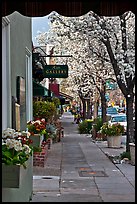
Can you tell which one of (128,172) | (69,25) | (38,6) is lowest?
(128,172)

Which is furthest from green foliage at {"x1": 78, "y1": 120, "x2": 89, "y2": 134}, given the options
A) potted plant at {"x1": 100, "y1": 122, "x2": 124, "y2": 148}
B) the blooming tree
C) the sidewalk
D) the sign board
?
the sign board

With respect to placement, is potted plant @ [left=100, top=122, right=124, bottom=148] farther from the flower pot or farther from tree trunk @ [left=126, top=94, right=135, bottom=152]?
tree trunk @ [left=126, top=94, right=135, bottom=152]

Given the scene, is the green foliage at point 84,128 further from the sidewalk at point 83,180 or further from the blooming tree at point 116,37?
the sidewalk at point 83,180

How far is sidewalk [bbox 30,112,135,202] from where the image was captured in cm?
924

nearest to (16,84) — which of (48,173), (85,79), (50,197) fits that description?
(50,197)

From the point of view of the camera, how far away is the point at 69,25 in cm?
1803

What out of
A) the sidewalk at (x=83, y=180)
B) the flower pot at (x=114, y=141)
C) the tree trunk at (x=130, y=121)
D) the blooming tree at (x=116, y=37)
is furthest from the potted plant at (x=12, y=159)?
the flower pot at (x=114, y=141)

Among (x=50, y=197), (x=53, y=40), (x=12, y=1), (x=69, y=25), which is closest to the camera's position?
(x=12, y=1)

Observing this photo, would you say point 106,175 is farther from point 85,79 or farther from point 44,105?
point 85,79

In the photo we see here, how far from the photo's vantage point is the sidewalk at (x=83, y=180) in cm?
924

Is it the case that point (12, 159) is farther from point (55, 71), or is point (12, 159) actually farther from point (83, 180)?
point (55, 71)

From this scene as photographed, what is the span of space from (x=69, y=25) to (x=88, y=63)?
10373 millimetres

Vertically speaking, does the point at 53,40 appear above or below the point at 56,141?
above

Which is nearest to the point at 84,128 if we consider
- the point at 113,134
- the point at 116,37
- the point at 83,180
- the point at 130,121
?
the point at 113,134
